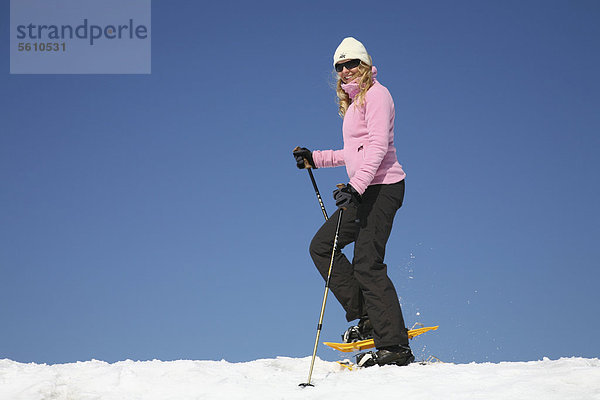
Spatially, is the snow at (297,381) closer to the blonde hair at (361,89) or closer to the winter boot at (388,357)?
the winter boot at (388,357)

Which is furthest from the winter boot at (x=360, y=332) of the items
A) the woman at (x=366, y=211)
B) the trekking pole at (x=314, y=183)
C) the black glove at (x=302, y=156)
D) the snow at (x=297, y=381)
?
the black glove at (x=302, y=156)

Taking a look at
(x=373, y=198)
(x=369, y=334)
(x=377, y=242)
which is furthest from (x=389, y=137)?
(x=369, y=334)

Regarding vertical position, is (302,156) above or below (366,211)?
above

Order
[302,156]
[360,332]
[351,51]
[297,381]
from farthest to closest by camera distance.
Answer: [302,156] → [360,332] → [351,51] → [297,381]

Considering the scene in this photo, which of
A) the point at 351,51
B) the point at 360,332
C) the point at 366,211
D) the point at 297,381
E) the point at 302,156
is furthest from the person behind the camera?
the point at 302,156

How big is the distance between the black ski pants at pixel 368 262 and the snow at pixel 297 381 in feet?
1.26

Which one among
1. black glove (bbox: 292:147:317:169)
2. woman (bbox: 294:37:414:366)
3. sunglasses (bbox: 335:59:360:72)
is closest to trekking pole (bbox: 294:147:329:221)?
black glove (bbox: 292:147:317:169)

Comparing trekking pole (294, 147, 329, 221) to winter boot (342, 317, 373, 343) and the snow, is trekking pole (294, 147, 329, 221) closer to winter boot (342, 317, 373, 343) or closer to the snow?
winter boot (342, 317, 373, 343)

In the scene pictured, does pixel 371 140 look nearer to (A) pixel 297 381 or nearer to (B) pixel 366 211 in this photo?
(B) pixel 366 211

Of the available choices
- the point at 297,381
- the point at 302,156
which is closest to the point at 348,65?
the point at 302,156

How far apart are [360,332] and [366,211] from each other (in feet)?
3.66

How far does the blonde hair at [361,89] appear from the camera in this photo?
5.19 metres

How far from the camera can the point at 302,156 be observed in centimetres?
589

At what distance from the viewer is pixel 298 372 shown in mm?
5051
